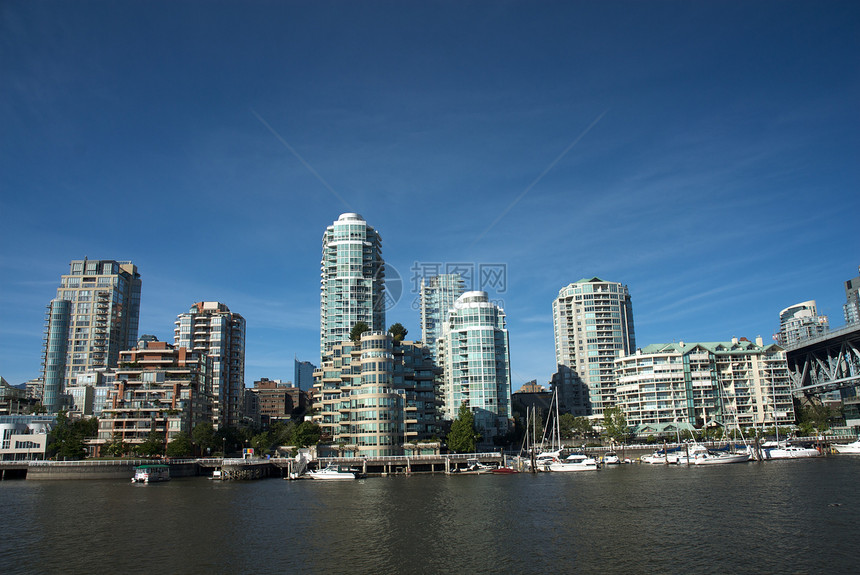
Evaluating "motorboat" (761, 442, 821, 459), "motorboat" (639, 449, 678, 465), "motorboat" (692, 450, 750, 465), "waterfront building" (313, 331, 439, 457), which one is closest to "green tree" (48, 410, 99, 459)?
"waterfront building" (313, 331, 439, 457)

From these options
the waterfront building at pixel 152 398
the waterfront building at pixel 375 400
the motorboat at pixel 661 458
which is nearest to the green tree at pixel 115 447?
the waterfront building at pixel 152 398

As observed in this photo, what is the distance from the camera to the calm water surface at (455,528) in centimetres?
5275

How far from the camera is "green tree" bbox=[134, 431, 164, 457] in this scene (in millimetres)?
159250

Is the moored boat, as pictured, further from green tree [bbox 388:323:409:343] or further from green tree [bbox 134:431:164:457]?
green tree [bbox 134:431:164:457]

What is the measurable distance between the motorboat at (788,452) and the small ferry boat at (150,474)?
138m

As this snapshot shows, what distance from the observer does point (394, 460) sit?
14650cm

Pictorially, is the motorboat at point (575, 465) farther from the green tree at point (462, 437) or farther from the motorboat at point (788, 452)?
the motorboat at point (788, 452)

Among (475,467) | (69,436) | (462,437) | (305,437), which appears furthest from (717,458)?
(69,436)

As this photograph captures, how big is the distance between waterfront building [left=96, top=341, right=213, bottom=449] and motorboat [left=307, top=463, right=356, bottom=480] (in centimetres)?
5227

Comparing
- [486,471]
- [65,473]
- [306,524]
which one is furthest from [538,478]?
[65,473]

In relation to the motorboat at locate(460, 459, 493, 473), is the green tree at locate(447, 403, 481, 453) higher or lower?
higher

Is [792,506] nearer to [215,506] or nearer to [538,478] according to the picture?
[538,478]

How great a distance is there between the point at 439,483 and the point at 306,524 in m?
50.0

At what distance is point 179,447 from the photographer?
159875 mm
